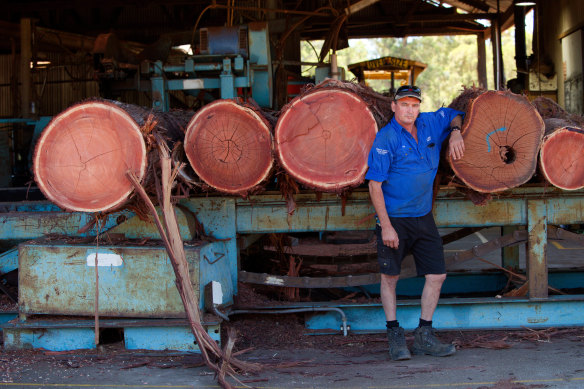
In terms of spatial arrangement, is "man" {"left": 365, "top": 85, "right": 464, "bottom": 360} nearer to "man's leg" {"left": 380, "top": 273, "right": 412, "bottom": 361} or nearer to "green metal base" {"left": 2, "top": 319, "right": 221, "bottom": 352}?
"man's leg" {"left": 380, "top": 273, "right": 412, "bottom": 361}

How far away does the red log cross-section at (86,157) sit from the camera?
12.2 feet

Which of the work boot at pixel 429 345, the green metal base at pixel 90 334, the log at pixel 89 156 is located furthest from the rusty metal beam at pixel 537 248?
the log at pixel 89 156

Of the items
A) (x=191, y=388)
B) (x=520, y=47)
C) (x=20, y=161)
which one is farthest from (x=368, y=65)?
(x=191, y=388)

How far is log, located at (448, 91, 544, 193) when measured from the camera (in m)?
3.87

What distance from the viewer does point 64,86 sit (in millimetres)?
15180

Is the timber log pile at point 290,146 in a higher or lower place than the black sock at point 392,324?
higher

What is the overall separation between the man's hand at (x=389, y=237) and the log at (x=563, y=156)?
3.45 ft

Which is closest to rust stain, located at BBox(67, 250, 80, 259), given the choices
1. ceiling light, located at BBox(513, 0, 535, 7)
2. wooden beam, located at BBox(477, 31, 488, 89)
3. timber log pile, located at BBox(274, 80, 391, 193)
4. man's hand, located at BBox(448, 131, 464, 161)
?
timber log pile, located at BBox(274, 80, 391, 193)

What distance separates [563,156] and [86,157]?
119 inches

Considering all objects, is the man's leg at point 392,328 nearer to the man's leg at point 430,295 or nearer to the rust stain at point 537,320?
the man's leg at point 430,295

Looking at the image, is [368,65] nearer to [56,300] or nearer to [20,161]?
[20,161]

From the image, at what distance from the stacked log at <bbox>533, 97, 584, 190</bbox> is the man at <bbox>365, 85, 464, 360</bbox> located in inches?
23.0

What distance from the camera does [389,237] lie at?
3.83 m

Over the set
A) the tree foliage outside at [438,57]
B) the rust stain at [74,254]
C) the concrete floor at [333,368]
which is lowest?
the concrete floor at [333,368]
